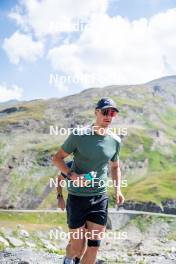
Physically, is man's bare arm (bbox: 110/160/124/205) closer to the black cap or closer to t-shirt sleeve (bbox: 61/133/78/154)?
t-shirt sleeve (bbox: 61/133/78/154)

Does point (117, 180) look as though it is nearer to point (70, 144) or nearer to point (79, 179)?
point (79, 179)

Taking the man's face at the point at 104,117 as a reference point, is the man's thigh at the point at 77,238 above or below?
below

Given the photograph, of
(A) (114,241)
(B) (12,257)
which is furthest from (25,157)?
(B) (12,257)

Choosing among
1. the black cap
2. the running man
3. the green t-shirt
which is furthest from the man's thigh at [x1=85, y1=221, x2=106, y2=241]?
the black cap

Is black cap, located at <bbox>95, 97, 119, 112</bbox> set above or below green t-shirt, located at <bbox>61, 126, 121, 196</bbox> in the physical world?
above

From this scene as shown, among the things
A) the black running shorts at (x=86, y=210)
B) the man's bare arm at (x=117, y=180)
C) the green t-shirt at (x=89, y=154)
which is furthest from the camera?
the man's bare arm at (x=117, y=180)

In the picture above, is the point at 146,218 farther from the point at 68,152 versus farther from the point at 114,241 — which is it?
the point at 68,152

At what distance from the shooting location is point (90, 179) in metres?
9.53

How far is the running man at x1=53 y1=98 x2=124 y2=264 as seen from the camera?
9.64m

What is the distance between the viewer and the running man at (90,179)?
9641mm

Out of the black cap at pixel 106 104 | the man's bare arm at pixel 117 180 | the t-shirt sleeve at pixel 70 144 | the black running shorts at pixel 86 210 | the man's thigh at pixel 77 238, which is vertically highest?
the black cap at pixel 106 104

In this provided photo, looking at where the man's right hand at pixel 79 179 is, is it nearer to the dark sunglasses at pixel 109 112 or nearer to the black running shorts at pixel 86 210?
the black running shorts at pixel 86 210

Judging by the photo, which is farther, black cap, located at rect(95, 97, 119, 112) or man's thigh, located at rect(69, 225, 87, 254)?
man's thigh, located at rect(69, 225, 87, 254)

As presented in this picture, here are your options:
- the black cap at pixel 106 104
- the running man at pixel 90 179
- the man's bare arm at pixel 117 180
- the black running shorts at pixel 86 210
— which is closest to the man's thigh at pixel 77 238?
the running man at pixel 90 179
